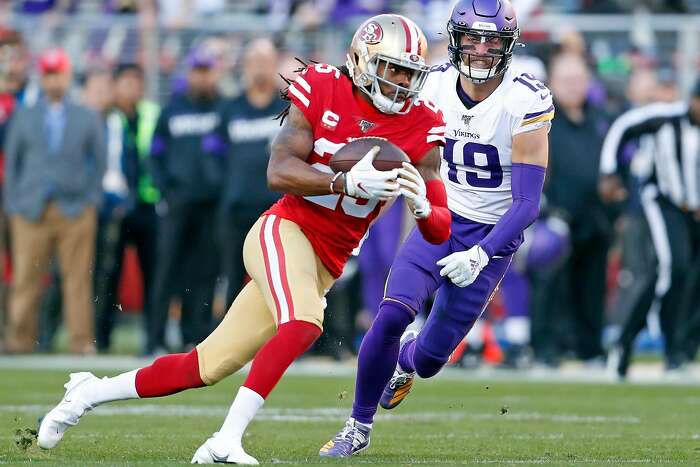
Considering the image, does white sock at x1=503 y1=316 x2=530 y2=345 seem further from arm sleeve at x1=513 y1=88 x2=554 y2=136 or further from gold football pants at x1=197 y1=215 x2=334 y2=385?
gold football pants at x1=197 y1=215 x2=334 y2=385

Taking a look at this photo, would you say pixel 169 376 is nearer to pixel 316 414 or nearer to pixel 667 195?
pixel 316 414

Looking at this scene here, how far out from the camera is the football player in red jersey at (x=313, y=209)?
563cm

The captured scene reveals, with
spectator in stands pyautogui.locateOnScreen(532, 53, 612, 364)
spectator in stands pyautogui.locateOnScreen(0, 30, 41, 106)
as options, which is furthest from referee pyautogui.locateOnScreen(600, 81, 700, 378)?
spectator in stands pyautogui.locateOnScreen(0, 30, 41, 106)

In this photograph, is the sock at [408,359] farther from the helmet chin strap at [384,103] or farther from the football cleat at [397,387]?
the helmet chin strap at [384,103]

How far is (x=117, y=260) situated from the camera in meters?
12.6

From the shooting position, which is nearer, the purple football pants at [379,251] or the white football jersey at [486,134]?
the white football jersey at [486,134]

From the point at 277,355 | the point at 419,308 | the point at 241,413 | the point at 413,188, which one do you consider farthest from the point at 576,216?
the point at 241,413

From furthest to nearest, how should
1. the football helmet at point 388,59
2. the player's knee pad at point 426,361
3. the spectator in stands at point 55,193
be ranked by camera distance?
the spectator in stands at point 55,193, the player's knee pad at point 426,361, the football helmet at point 388,59

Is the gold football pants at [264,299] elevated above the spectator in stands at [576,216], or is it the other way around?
the gold football pants at [264,299]

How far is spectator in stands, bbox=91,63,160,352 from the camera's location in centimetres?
1240

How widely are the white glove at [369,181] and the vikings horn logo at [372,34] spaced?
20.0 inches

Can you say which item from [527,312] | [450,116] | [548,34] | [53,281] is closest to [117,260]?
[53,281]

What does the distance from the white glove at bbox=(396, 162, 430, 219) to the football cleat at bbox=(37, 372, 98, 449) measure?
1435 mm

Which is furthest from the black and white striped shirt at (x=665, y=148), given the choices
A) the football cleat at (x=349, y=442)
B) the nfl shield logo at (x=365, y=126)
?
the nfl shield logo at (x=365, y=126)
